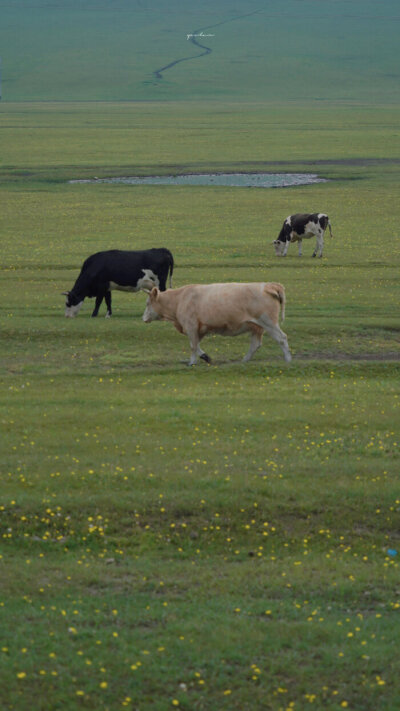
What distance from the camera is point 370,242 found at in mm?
43062

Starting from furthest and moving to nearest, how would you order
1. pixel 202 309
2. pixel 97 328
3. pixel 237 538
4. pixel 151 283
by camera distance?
pixel 151 283
pixel 97 328
pixel 202 309
pixel 237 538

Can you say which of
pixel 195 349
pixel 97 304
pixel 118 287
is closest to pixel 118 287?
pixel 118 287

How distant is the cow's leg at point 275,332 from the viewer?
70.2 ft

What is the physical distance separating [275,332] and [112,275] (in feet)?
23.3

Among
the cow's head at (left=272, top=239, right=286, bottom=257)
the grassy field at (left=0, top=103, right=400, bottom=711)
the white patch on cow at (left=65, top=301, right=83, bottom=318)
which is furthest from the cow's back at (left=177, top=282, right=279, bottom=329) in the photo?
the cow's head at (left=272, top=239, right=286, bottom=257)

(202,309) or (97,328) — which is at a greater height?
(202,309)

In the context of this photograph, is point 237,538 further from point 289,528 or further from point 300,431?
point 300,431

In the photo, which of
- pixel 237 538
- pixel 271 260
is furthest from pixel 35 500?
pixel 271 260

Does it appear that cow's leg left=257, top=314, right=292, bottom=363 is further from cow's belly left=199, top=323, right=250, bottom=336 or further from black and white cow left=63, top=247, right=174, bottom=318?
black and white cow left=63, top=247, right=174, bottom=318

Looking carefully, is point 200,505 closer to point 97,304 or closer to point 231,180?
point 97,304

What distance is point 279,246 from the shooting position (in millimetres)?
39906

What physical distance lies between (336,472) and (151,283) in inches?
536

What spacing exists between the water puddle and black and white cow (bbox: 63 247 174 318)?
41.1 metres

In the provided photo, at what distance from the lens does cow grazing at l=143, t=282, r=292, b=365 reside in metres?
21.3
